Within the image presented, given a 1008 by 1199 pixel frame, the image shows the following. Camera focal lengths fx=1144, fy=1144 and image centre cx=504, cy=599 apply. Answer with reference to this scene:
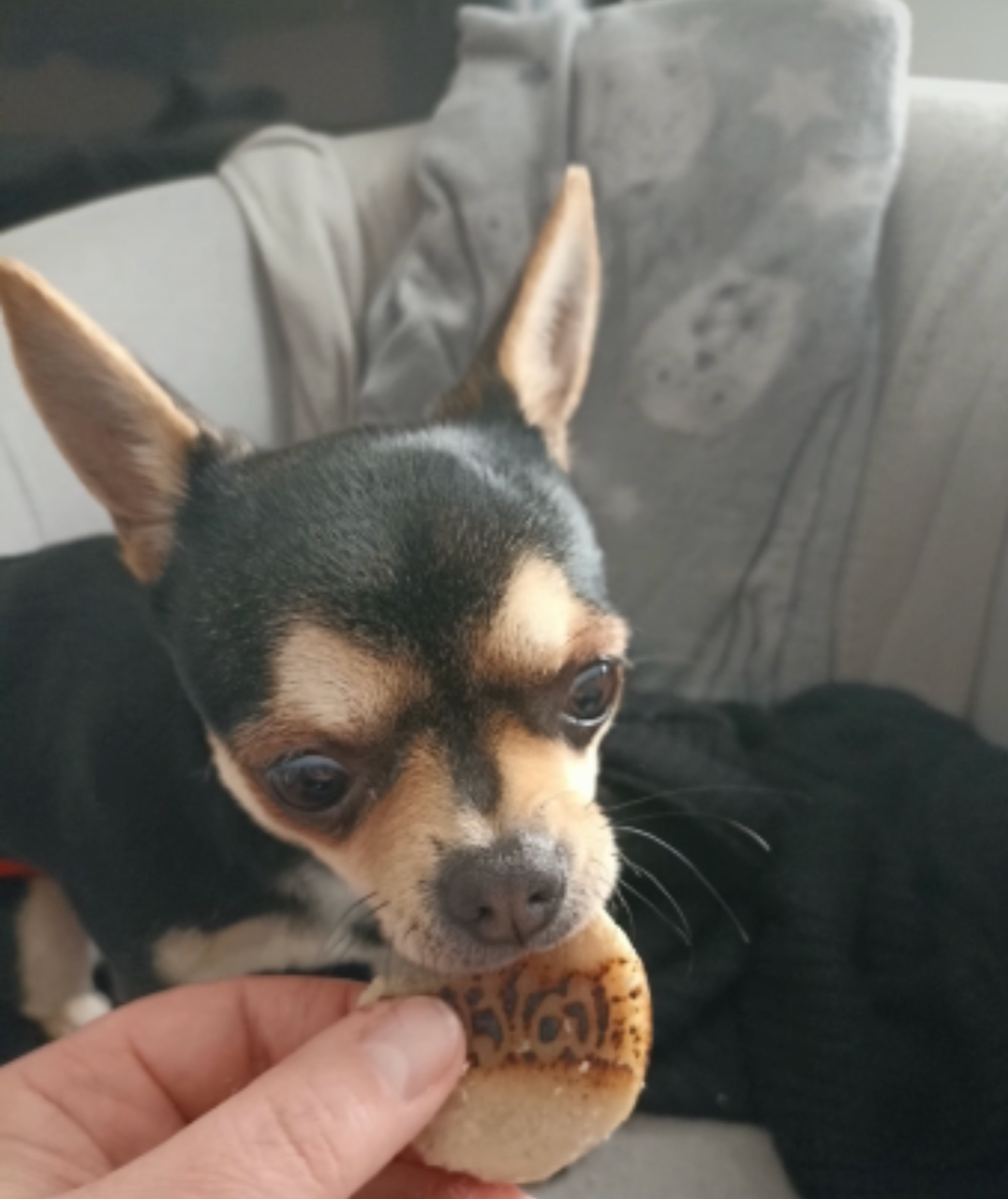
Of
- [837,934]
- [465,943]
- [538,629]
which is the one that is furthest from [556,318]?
[837,934]

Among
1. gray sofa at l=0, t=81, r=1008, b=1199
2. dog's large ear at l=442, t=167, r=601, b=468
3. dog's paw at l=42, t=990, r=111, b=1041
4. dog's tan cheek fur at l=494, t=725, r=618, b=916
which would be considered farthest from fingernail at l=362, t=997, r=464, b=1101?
gray sofa at l=0, t=81, r=1008, b=1199

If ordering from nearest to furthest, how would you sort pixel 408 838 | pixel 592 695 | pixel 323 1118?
1. pixel 323 1118
2. pixel 408 838
3. pixel 592 695

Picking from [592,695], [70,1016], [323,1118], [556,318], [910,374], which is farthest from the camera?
[910,374]

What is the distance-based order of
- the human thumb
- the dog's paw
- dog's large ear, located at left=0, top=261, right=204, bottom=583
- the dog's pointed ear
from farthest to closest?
the dog's paw → the dog's pointed ear → dog's large ear, located at left=0, top=261, right=204, bottom=583 → the human thumb

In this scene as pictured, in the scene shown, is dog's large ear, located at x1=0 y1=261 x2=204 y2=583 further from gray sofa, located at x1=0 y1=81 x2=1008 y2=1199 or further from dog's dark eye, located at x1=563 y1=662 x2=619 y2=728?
gray sofa, located at x1=0 y1=81 x2=1008 y2=1199

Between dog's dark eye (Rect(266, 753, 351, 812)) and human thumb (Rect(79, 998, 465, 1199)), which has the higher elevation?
dog's dark eye (Rect(266, 753, 351, 812))

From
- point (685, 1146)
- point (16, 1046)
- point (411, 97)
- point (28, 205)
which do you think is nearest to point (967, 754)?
point (685, 1146)

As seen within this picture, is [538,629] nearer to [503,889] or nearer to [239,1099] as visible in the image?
[503,889]

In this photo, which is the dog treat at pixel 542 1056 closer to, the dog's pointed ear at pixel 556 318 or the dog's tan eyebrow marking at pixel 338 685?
Result: the dog's tan eyebrow marking at pixel 338 685

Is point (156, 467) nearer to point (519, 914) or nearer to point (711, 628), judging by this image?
point (519, 914)
